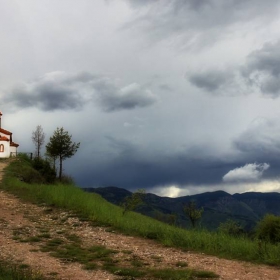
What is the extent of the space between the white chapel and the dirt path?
47329 mm

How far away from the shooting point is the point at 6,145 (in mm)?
67250

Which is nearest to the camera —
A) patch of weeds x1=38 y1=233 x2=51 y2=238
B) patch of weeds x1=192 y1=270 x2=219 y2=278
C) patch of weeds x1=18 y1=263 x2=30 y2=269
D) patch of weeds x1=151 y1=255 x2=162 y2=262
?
patch of weeds x1=192 y1=270 x2=219 y2=278

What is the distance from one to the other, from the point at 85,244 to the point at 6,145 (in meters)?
56.2

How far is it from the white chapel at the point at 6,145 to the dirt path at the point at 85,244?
47329mm

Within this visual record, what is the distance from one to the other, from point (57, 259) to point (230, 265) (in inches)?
222

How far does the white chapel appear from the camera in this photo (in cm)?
6688

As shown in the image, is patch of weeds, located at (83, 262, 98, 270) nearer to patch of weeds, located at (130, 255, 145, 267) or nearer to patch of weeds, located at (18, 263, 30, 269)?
patch of weeds, located at (130, 255, 145, 267)

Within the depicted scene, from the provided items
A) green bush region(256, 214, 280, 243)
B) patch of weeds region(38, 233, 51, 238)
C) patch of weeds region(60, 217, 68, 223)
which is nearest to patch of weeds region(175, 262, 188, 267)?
patch of weeds region(38, 233, 51, 238)

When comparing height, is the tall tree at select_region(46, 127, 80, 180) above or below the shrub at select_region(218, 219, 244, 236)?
above

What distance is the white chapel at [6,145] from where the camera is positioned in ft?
219

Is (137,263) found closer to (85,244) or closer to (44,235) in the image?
(85,244)

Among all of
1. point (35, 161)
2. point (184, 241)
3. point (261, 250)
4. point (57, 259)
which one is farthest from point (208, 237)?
point (35, 161)

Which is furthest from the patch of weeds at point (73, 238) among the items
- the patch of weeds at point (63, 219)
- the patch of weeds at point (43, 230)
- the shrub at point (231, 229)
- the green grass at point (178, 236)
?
the shrub at point (231, 229)

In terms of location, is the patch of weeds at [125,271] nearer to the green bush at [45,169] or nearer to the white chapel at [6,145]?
the green bush at [45,169]
